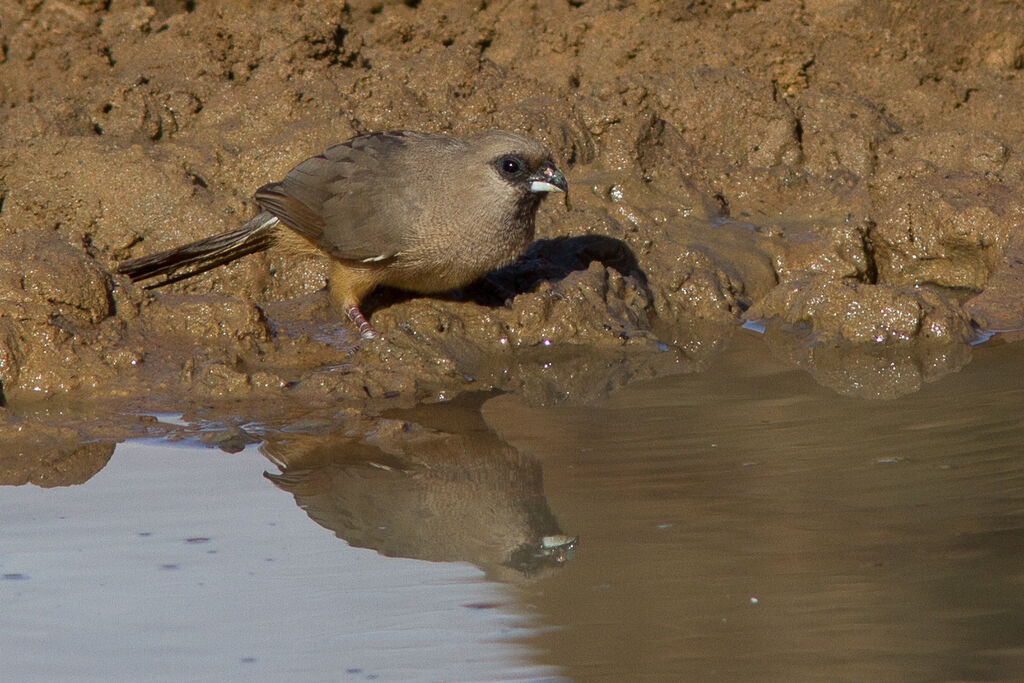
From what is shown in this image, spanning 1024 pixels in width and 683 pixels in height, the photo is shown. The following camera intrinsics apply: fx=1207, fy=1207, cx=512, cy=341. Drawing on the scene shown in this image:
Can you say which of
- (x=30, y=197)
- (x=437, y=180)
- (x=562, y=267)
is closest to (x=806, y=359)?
(x=562, y=267)

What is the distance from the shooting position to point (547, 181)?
6121 mm

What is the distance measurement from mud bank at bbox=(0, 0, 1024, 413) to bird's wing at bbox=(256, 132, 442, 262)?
0.48m

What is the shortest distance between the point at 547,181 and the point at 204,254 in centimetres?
194

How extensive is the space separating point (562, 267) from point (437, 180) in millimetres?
1066

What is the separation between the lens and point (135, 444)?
203 inches

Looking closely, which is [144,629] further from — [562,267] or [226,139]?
[226,139]

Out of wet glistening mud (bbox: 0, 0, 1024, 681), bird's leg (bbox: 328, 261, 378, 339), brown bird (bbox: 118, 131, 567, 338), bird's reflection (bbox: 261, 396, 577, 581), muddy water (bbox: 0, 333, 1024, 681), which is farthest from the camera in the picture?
bird's leg (bbox: 328, 261, 378, 339)

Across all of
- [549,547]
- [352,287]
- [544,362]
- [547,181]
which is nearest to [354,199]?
[352,287]

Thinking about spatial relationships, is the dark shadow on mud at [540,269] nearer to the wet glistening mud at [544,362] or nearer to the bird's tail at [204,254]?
the wet glistening mud at [544,362]

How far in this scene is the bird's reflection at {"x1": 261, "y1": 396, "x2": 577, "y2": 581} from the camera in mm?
3967

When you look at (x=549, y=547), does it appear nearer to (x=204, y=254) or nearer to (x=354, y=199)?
(x=354, y=199)

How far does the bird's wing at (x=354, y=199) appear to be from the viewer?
6.23 metres

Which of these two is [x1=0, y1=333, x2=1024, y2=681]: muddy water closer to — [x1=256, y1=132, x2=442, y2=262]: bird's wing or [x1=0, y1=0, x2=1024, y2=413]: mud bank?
[x1=0, y1=0, x2=1024, y2=413]: mud bank

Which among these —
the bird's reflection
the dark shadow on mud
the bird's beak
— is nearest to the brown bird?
the bird's beak
